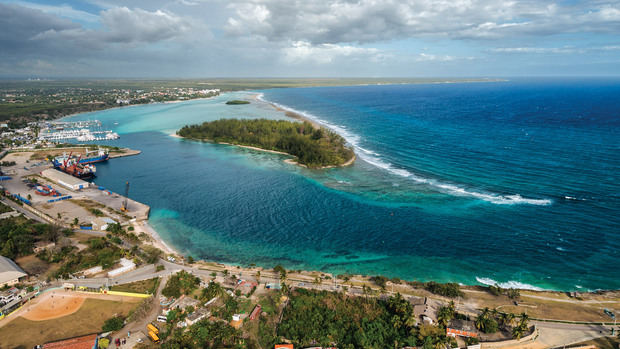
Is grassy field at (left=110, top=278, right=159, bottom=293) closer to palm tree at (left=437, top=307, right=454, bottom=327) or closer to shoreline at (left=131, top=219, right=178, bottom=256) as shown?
shoreline at (left=131, top=219, right=178, bottom=256)

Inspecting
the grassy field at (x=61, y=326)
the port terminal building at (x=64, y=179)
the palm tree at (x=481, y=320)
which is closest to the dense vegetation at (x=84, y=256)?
the grassy field at (x=61, y=326)

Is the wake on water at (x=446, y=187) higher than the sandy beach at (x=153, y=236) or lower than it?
higher

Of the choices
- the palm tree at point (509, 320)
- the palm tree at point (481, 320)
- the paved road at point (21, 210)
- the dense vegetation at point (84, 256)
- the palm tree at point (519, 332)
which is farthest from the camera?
the paved road at point (21, 210)

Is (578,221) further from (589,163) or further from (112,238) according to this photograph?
(112,238)

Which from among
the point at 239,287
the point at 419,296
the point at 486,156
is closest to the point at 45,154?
the point at 239,287

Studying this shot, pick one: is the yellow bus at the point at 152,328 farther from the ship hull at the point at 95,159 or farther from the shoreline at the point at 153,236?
the ship hull at the point at 95,159

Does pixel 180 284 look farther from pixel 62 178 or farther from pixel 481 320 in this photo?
pixel 62 178
